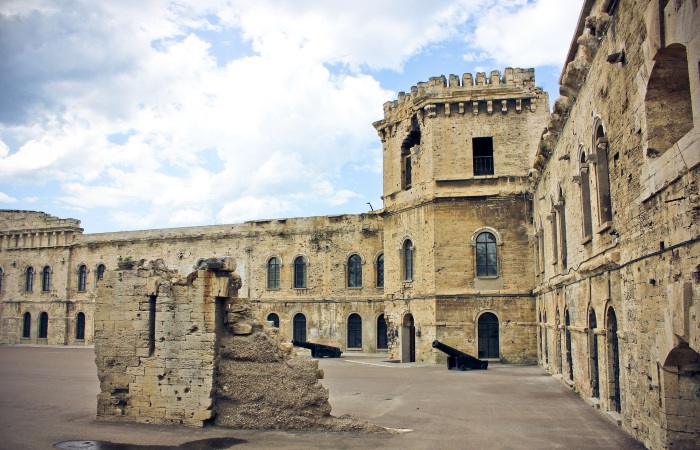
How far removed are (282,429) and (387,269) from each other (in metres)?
17.4

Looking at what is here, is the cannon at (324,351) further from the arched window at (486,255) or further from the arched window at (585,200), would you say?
the arched window at (585,200)

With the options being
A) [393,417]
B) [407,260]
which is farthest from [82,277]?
[393,417]

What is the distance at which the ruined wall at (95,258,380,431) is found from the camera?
10.9 meters

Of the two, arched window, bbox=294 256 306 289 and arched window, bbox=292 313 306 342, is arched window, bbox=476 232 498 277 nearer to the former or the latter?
arched window, bbox=294 256 306 289

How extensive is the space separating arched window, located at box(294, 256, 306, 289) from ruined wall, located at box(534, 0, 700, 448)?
65.2 ft

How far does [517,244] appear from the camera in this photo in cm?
2438

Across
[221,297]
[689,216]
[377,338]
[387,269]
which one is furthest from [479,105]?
[689,216]

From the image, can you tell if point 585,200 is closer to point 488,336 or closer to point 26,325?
point 488,336

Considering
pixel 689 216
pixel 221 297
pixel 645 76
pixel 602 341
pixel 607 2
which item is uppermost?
pixel 607 2

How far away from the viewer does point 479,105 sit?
82.9 ft

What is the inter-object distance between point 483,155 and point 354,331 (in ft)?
37.5

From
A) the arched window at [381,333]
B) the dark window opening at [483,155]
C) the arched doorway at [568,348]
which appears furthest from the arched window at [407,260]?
the arched doorway at [568,348]

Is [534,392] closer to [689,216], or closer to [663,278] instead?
[663,278]

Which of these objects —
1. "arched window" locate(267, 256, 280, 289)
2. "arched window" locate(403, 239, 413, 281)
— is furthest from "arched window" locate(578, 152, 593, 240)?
"arched window" locate(267, 256, 280, 289)
